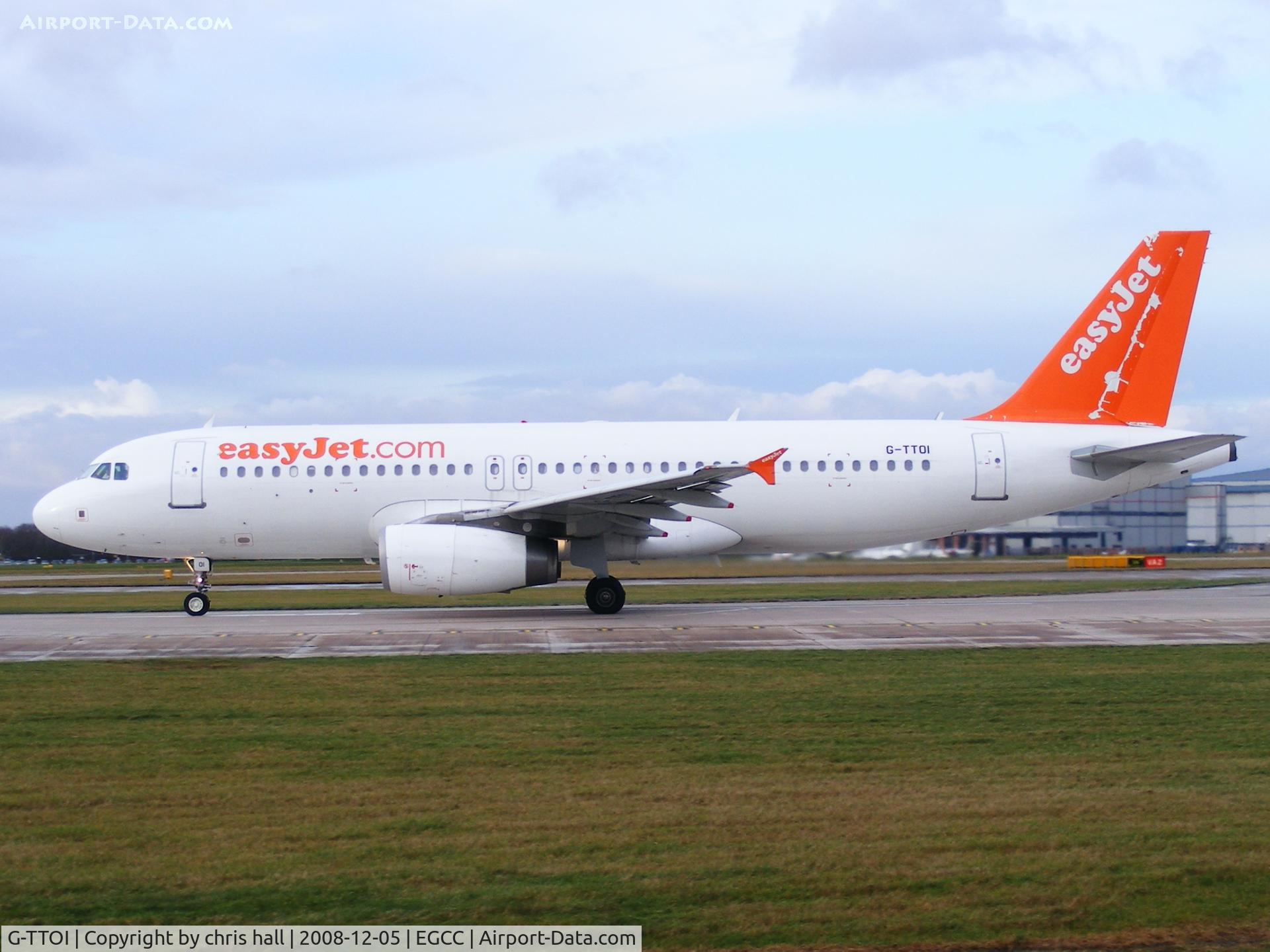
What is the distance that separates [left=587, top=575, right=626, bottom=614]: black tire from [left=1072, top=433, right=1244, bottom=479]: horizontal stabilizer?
29.5ft

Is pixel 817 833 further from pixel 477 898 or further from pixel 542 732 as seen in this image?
pixel 542 732

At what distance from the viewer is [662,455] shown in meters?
22.8

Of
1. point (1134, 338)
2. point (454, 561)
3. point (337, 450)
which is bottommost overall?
point (454, 561)

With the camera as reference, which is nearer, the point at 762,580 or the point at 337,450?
the point at 337,450

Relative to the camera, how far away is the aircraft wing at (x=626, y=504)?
19812mm

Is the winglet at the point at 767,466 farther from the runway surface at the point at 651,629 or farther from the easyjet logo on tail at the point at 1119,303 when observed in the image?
the easyjet logo on tail at the point at 1119,303

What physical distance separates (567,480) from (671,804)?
15177 millimetres

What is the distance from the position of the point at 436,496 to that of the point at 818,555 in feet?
27.1

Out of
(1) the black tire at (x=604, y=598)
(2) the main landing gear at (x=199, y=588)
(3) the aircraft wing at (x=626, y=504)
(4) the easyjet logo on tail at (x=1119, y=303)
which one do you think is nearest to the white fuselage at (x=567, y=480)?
(2) the main landing gear at (x=199, y=588)

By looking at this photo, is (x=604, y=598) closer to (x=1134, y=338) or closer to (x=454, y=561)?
(x=454, y=561)

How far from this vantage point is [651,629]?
1869cm

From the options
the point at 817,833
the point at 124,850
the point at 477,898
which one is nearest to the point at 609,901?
the point at 477,898

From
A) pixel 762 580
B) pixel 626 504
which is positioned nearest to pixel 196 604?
pixel 626 504

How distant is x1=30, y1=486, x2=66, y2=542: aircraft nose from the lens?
2325 centimetres
